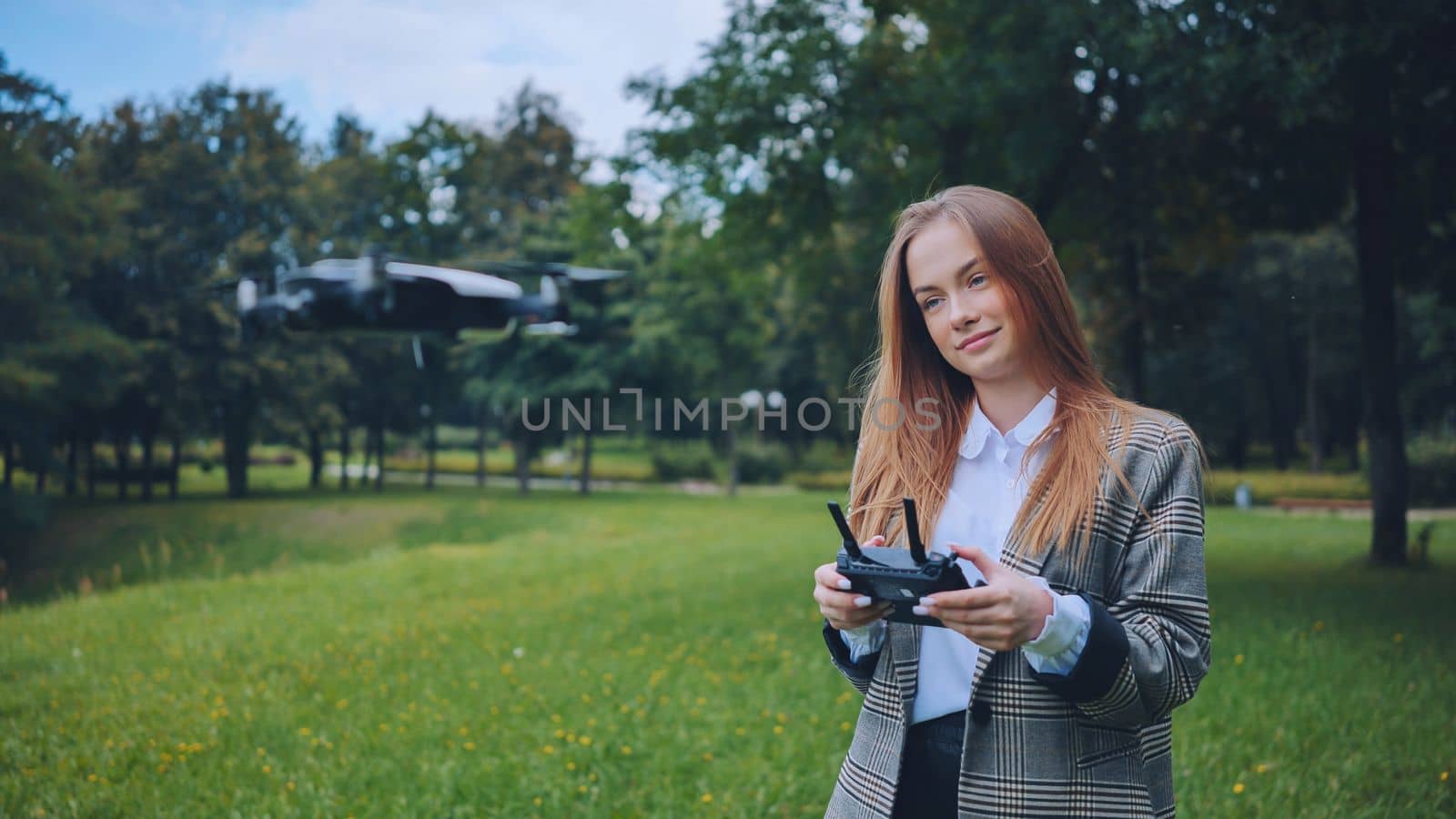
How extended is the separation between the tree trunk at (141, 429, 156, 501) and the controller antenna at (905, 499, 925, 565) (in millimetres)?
24020

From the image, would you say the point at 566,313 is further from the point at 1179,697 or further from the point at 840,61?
the point at 1179,697

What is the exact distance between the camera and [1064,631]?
4.21 feet

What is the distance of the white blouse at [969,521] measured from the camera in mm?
1533

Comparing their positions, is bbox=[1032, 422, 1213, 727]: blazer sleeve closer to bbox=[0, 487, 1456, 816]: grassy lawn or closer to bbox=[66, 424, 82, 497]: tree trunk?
bbox=[0, 487, 1456, 816]: grassy lawn

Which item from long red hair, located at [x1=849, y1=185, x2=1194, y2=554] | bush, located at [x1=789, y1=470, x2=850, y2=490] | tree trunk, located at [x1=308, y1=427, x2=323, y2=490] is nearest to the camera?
long red hair, located at [x1=849, y1=185, x2=1194, y2=554]

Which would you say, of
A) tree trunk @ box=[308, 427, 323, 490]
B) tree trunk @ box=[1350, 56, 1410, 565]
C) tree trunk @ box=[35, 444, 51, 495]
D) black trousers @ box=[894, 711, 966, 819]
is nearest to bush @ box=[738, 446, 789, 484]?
tree trunk @ box=[308, 427, 323, 490]

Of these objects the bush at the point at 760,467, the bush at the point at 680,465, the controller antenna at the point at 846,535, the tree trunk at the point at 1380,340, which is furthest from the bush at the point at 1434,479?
the controller antenna at the point at 846,535

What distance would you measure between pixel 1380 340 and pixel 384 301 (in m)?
9.46

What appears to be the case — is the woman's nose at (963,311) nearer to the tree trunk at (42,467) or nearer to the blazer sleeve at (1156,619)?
the blazer sleeve at (1156,619)

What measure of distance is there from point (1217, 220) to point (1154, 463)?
11.5 meters

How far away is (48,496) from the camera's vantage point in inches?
627

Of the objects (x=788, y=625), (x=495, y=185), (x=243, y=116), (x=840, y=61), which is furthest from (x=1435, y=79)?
(x=495, y=185)

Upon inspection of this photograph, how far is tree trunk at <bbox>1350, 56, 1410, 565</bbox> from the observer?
959 centimetres

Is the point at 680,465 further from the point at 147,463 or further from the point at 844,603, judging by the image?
the point at 844,603
